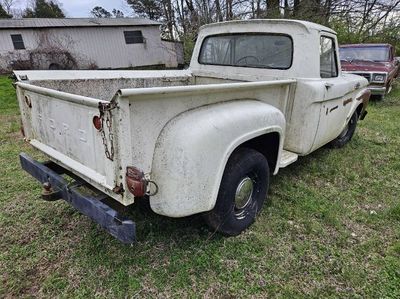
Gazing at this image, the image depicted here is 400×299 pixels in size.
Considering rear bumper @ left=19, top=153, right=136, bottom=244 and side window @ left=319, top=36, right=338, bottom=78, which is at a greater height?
side window @ left=319, top=36, right=338, bottom=78

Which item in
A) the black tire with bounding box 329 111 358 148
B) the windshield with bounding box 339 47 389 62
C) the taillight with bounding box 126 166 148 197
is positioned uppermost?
the windshield with bounding box 339 47 389 62

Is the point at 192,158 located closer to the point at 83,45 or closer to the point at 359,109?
the point at 359,109

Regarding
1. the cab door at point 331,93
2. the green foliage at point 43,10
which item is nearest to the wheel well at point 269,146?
the cab door at point 331,93

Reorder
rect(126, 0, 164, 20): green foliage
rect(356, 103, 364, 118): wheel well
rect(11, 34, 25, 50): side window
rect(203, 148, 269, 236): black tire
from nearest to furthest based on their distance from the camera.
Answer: rect(203, 148, 269, 236): black tire → rect(356, 103, 364, 118): wheel well → rect(11, 34, 25, 50): side window → rect(126, 0, 164, 20): green foliage

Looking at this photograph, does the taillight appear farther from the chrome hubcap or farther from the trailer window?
the trailer window

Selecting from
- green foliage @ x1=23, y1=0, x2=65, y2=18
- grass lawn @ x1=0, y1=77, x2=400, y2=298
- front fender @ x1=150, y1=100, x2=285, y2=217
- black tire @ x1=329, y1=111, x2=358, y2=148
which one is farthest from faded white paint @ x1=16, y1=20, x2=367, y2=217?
green foliage @ x1=23, y1=0, x2=65, y2=18

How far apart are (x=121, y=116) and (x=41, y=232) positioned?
1.81 meters

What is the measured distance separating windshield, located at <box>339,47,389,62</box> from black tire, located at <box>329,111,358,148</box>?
213 inches

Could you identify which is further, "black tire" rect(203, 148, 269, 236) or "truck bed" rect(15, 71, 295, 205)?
"black tire" rect(203, 148, 269, 236)

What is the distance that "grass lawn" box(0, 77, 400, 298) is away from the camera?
2.23 m

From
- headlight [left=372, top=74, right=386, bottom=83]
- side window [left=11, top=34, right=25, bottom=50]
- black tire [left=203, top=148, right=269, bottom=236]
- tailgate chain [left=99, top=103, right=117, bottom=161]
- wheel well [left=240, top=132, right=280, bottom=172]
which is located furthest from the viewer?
side window [left=11, top=34, right=25, bottom=50]

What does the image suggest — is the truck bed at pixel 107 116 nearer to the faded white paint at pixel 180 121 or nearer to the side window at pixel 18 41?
the faded white paint at pixel 180 121

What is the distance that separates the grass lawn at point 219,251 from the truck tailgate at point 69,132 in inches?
30.2

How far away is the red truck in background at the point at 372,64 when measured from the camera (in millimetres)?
8750
